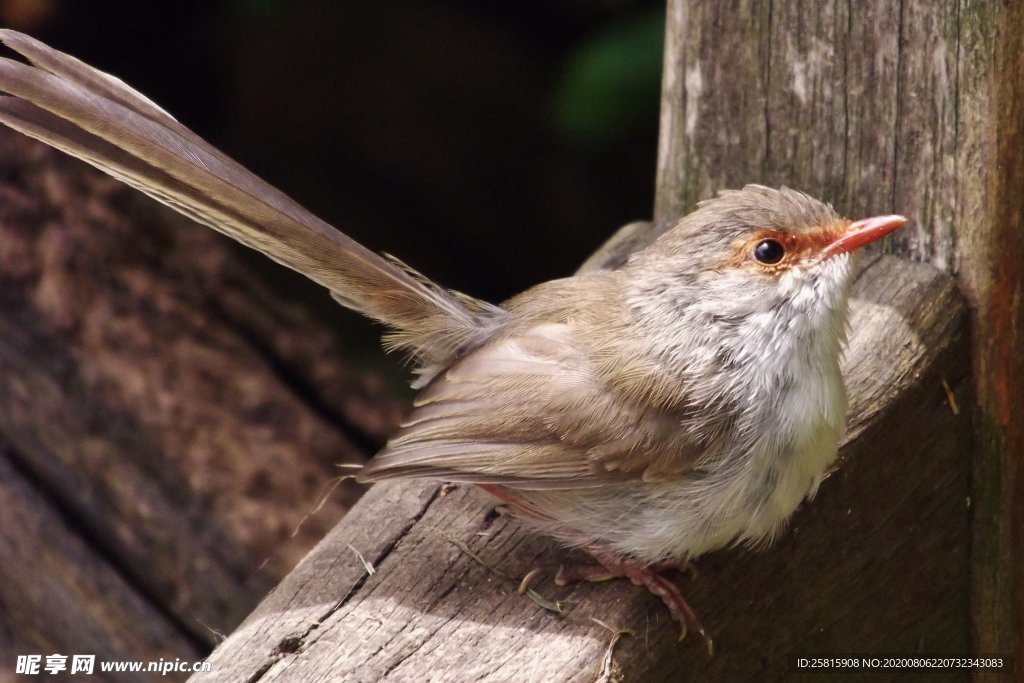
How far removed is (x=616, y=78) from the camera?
17.0ft

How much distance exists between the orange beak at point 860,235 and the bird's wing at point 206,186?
883 mm

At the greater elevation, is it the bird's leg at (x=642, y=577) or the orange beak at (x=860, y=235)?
the orange beak at (x=860, y=235)

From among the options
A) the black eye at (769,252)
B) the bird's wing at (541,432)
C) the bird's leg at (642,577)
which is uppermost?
the black eye at (769,252)

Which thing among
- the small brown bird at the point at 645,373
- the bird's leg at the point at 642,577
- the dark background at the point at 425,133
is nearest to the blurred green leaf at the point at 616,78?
the dark background at the point at 425,133

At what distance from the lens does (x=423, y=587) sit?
255 cm

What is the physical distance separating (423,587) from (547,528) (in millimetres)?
378

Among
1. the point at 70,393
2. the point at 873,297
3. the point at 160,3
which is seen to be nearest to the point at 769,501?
the point at 873,297

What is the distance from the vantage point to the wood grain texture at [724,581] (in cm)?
238

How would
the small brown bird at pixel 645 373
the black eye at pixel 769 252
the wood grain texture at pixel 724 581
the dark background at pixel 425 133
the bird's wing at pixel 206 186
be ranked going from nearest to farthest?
the wood grain texture at pixel 724 581 → the bird's wing at pixel 206 186 → the small brown bird at pixel 645 373 → the black eye at pixel 769 252 → the dark background at pixel 425 133

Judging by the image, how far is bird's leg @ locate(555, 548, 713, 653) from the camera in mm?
2580

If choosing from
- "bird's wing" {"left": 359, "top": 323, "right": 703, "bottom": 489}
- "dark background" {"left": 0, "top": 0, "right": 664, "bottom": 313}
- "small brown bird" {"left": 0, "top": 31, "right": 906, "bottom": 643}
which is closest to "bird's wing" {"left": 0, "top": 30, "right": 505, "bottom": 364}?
"small brown bird" {"left": 0, "top": 31, "right": 906, "bottom": 643}

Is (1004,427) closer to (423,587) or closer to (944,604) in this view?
(944,604)

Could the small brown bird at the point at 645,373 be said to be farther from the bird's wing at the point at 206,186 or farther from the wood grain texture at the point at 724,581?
the wood grain texture at the point at 724,581

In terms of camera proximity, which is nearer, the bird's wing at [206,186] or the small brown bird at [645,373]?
the bird's wing at [206,186]
